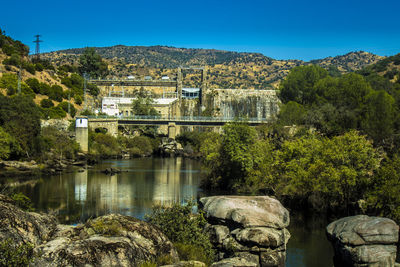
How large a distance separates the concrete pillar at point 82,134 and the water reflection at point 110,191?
1495 cm

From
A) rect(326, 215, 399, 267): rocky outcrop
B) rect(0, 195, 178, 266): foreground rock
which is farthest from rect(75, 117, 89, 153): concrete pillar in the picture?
rect(0, 195, 178, 266): foreground rock

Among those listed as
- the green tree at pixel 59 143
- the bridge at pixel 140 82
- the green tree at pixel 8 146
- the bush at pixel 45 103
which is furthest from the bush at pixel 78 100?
the green tree at pixel 8 146

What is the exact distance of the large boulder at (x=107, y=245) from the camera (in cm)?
1409

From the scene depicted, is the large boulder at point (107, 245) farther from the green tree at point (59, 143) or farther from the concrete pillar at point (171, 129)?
the concrete pillar at point (171, 129)

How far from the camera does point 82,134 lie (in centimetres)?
7662

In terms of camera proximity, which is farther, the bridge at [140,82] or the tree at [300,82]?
the bridge at [140,82]

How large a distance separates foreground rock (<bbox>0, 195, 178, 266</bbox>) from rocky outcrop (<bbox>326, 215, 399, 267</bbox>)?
10.2 meters

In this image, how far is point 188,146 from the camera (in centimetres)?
9381

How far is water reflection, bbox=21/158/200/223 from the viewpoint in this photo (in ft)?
117

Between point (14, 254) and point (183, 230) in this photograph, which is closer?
point (14, 254)

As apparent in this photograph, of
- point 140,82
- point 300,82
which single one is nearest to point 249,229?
point 300,82

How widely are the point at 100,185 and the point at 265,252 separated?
2876 centimetres

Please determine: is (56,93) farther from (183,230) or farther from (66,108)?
(183,230)

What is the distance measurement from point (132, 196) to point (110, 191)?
357 cm
